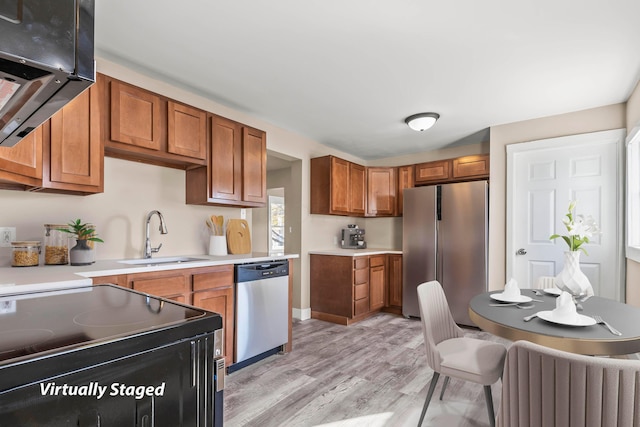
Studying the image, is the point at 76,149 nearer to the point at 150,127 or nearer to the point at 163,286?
the point at 150,127

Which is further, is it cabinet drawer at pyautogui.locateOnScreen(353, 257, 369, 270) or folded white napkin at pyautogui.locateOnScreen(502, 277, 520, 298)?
cabinet drawer at pyautogui.locateOnScreen(353, 257, 369, 270)

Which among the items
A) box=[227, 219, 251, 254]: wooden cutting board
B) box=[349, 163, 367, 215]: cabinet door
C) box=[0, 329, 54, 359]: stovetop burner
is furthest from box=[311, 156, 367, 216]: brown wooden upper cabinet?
box=[0, 329, 54, 359]: stovetop burner

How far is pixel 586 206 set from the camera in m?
3.26

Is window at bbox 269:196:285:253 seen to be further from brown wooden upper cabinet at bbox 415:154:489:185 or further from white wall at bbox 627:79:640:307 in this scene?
white wall at bbox 627:79:640:307

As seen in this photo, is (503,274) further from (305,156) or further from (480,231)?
(305,156)

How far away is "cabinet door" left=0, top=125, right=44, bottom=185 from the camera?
157 centimetres

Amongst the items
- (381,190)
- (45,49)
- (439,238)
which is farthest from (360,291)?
(45,49)

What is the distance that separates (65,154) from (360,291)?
127 inches

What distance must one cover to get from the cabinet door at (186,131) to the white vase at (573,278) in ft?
8.75

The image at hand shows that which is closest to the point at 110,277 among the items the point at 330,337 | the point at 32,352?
the point at 32,352

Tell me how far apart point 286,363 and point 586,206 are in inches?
129

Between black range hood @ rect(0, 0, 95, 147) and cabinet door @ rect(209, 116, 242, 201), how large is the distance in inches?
79.0

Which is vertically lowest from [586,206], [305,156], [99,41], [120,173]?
[586,206]

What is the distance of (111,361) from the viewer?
65 cm
